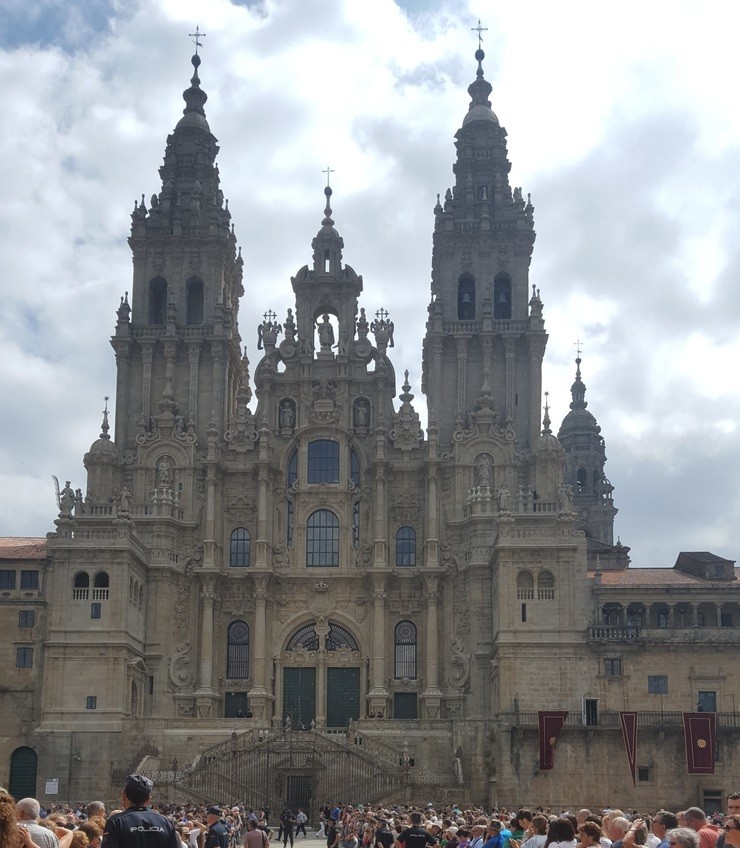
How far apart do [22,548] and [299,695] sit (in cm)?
1680

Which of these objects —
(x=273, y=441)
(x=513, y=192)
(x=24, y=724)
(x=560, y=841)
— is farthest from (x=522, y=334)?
(x=560, y=841)

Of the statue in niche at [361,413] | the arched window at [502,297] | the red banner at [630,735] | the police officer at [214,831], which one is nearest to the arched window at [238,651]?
the statue in niche at [361,413]

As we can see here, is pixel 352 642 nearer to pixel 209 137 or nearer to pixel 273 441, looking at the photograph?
pixel 273 441

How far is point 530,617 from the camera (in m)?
66.6

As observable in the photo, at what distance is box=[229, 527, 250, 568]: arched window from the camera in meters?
75.2

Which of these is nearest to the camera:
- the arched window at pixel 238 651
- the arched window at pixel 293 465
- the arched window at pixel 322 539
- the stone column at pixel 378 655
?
the stone column at pixel 378 655

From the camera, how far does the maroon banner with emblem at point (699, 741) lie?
2435 inches

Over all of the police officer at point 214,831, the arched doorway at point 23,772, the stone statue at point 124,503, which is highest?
the stone statue at point 124,503

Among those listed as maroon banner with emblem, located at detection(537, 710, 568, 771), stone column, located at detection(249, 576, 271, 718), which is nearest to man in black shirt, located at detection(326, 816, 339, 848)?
maroon banner with emblem, located at detection(537, 710, 568, 771)

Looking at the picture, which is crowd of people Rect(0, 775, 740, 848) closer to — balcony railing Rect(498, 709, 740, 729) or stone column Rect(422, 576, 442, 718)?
balcony railing Rect(498, 709, 740, 729)

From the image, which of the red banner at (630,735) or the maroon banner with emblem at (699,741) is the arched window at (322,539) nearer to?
the red banner at (630,735)

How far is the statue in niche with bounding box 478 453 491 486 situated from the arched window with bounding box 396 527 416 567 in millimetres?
4925

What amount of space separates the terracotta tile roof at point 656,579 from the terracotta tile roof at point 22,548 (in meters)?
28.4

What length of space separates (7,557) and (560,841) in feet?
185
